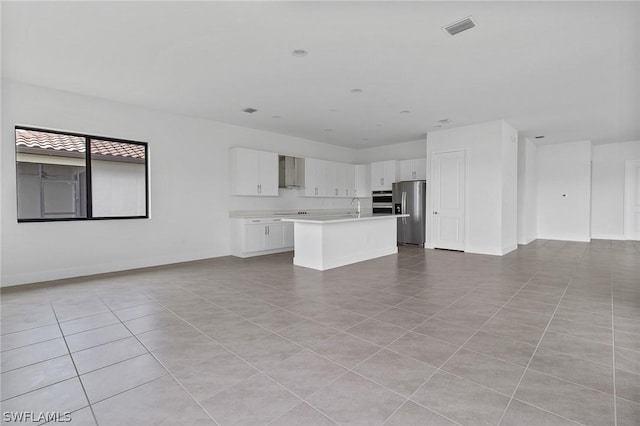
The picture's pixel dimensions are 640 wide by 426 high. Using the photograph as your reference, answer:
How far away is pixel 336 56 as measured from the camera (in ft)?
12.0

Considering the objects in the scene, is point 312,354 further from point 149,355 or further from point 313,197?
point 313,197

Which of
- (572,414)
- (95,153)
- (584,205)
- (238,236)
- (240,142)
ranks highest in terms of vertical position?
(240,142)

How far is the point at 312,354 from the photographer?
93.6 inches

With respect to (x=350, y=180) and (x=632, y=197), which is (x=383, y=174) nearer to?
(x=350, y=180)

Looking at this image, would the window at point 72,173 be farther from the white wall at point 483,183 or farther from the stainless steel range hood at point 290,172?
the white wall at point 483,183

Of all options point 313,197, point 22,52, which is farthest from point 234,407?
point 313,197

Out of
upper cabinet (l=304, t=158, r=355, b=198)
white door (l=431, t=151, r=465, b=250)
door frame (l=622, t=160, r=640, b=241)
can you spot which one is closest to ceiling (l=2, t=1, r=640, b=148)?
white door (l=431, t=151, r=465, b=250)

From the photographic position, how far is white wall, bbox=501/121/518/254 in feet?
21.7

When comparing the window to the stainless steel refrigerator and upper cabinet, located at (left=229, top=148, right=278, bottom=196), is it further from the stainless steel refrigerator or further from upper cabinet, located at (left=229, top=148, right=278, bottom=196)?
the stainless steel refrigerator

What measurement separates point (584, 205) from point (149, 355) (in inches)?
432

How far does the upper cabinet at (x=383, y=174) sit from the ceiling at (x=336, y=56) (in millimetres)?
2987

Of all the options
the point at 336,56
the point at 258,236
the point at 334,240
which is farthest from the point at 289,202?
the point at 336,56

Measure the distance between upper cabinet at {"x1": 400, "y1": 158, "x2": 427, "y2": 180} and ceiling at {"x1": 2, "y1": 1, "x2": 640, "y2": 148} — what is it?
2542mm

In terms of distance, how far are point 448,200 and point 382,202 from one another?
2.35 metres
